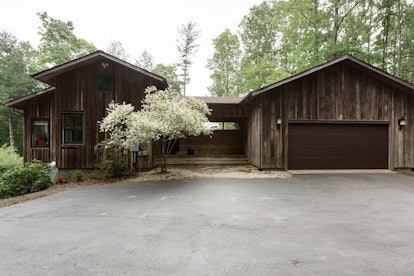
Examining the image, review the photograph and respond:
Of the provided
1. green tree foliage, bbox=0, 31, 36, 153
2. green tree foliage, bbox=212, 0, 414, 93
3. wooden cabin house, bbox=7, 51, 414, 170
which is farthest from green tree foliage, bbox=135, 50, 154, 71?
wooden cabin house, bbox=7, 51, 414, 170

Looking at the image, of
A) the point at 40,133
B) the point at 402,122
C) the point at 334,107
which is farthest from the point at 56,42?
the point at 402,122

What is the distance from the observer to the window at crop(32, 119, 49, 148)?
11055mm

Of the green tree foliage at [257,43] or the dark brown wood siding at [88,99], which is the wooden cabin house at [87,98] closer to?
the dark brown wood siding at [88,99]

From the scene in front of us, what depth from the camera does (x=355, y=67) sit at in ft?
33.0

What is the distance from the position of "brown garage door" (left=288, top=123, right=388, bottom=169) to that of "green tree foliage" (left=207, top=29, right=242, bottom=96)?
14604mm

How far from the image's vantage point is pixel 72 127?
1013 centimetres

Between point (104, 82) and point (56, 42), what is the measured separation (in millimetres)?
21726

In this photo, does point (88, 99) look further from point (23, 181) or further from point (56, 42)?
point (56, 42)

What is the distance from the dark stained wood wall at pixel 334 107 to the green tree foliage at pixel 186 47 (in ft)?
64.2

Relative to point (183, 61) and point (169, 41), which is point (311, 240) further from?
point (169, 41)

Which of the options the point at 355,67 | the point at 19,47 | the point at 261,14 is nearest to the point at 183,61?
the point at 261,14

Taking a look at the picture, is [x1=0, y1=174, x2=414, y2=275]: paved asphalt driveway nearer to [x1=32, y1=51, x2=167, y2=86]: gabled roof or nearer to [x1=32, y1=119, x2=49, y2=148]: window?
[x1=32, y1=51, x2=167, y2=86]: gabled roof

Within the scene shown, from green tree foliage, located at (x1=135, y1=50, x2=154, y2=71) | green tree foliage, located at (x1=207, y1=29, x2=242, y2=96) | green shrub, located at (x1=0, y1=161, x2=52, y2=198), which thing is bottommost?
green shrub, located at (x1=0, y1=161, x2=52, y2=198)

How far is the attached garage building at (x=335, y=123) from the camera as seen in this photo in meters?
9.93
